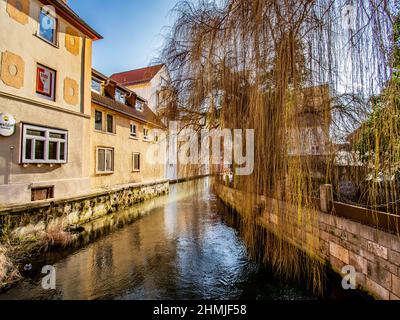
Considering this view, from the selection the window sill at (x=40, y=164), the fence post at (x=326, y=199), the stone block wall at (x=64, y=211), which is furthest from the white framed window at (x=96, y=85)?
the fence post at (x=326, y=199)

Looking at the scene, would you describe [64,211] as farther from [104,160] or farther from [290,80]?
[290,80]

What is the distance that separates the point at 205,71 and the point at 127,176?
38.1ft

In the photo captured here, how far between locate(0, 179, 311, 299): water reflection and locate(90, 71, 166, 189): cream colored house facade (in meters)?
3.89

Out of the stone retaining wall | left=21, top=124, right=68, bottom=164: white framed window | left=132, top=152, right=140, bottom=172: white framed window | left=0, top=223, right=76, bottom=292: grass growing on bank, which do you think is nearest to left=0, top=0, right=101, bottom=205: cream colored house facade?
left=21, top=124, right=68, bottom=164: white framed window

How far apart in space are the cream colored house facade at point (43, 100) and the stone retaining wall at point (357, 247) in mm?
7351

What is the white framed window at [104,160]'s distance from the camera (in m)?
11.4

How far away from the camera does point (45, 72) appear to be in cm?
786

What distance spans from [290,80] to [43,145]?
27.8 feet

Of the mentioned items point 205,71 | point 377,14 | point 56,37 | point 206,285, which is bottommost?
point 206,285

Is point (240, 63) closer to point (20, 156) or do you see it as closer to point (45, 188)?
point (20, 156)

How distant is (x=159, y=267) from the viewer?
5.19 metres

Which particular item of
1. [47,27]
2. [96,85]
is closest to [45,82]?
[47,27]
